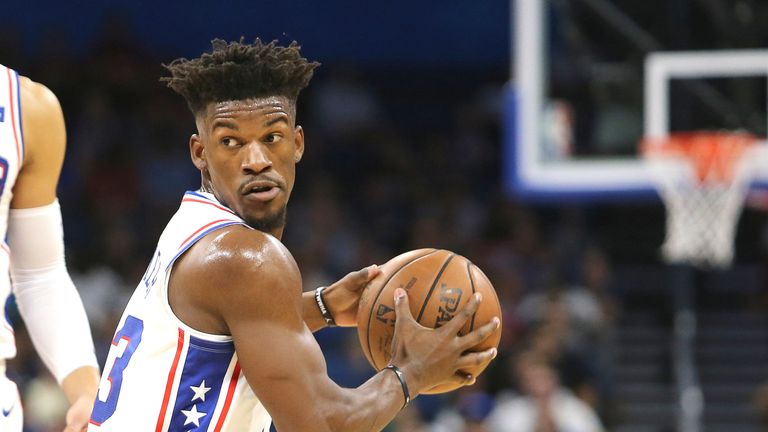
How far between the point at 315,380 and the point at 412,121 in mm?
10139

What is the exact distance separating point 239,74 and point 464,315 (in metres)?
0.76

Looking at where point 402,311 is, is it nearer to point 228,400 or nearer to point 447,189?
point 228,400

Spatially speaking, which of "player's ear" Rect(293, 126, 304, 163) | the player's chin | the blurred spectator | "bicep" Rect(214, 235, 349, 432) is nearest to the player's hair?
"player's ear" Rect(293, 126, 304, 163)

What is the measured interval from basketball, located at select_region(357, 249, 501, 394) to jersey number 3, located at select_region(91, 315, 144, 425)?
1.95ft

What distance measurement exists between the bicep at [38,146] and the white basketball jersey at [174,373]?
0.52 meters

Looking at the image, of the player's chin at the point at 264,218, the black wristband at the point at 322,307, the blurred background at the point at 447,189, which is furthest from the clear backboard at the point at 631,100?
the player's chin at the point at 264,218

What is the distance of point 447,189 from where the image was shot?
11008 mm

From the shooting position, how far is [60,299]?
306 centimetres

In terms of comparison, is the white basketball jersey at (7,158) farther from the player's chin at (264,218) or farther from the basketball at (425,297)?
the basketball at (425,297)

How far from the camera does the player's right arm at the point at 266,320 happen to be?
2447mm

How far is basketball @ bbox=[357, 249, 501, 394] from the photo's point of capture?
279 cm

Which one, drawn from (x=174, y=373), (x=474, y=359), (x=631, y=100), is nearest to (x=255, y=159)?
(x=174, y=373)

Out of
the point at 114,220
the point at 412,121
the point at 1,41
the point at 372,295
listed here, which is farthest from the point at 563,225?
the point at 372,295

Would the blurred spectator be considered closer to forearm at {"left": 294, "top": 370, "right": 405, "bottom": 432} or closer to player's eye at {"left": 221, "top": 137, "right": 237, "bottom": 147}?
forearm at {"left": 294, "top": 370, "right": 405, "bottom": 432}
